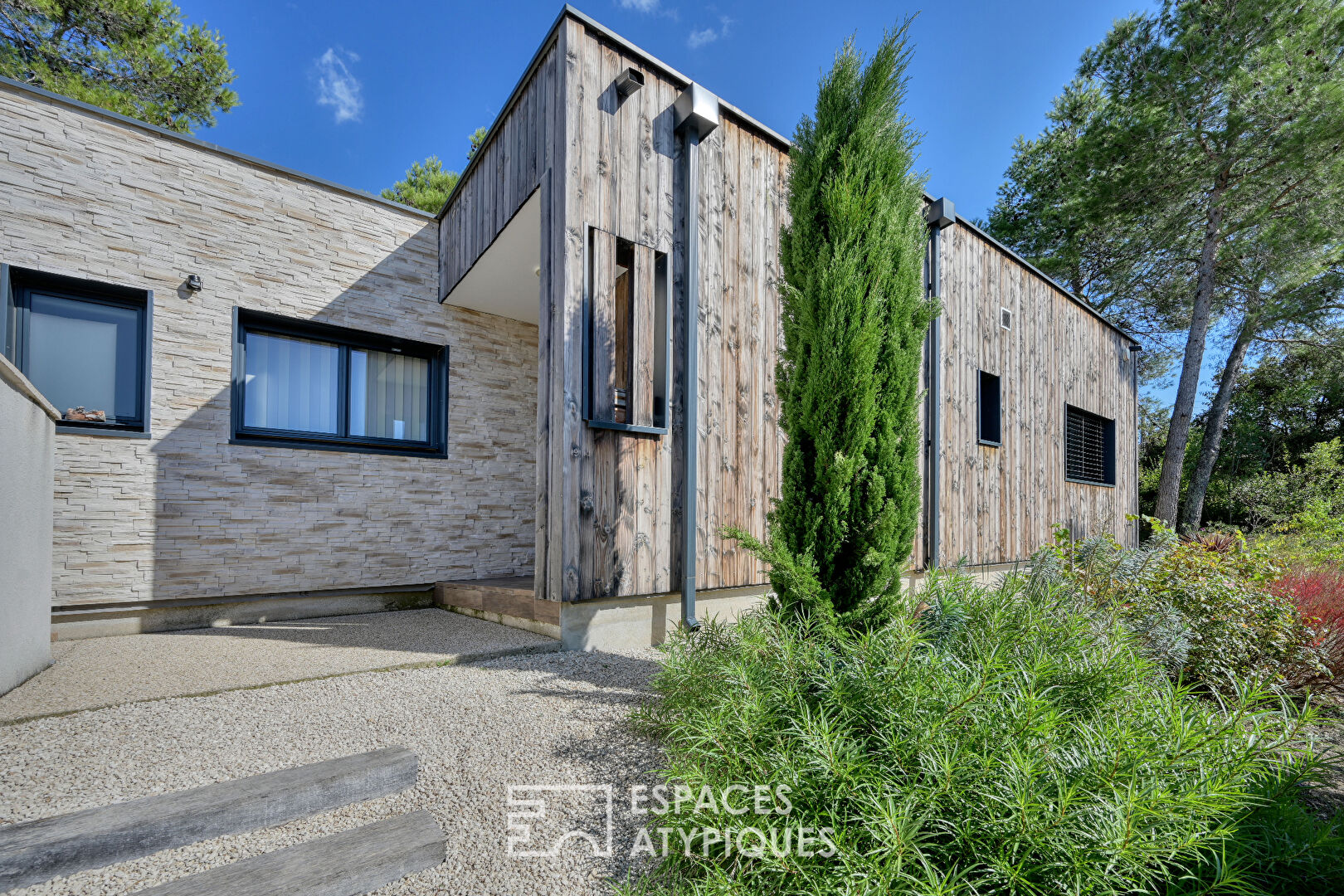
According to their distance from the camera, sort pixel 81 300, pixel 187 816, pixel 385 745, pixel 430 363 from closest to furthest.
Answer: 1. pixel 187 816
2. pixel 385 745
3. pixel 81 300
4. pixel 430 363

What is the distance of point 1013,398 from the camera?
6.99 metres

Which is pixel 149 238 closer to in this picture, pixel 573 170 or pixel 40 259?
pixel 40 259

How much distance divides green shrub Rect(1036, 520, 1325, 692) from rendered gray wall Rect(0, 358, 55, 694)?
541cm

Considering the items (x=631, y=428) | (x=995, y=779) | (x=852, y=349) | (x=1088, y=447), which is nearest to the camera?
(x=995, y=779)

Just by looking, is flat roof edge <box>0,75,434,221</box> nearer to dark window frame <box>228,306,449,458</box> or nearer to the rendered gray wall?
dark window frame <box>228,306,449,458</box>

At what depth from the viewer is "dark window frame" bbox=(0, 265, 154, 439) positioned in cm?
374

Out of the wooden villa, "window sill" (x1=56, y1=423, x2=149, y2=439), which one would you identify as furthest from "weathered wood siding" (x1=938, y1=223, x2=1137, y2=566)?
"window sill" (x1=56, y1=423, x2=149, y2=439)

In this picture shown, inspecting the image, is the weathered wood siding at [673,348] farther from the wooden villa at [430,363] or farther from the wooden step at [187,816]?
the wooden step at [187,816]

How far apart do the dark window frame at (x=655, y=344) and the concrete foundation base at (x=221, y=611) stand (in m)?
2.96

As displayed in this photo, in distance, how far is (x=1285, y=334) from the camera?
13.3m

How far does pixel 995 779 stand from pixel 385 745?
201 cm

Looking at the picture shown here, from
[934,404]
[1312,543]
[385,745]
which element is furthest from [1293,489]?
[385,745]

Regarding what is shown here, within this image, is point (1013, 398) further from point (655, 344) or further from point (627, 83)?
point (627, 83)

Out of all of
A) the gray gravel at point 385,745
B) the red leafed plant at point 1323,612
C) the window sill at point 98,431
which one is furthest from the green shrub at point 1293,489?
the window sill at point 98,431
